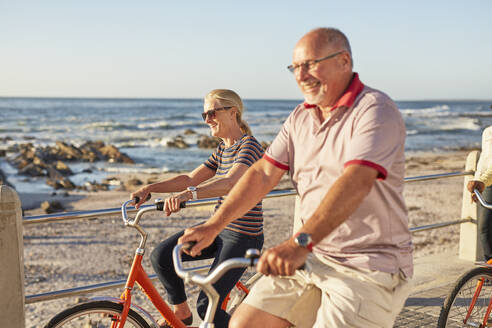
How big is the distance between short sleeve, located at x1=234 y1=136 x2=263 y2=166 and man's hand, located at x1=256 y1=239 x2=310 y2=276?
1438 millimetres

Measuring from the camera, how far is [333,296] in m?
2.25

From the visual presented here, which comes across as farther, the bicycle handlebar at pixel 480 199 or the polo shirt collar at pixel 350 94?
the bicycle handlebar at pixel 480 199

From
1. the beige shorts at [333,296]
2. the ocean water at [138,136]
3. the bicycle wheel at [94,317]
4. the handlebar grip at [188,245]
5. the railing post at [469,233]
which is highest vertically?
the handlebar grip at [188,245]

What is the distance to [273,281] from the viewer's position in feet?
8.07

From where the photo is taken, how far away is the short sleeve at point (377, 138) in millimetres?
2078

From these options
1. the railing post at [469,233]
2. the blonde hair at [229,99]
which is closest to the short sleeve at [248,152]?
the blonde hair at [229,99]

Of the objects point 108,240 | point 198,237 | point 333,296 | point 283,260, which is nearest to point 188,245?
point 198,237

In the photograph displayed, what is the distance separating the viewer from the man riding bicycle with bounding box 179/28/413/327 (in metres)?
2.08

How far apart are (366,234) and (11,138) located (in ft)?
135

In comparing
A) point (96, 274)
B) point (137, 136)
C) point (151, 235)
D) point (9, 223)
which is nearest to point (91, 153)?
point (137, 136)

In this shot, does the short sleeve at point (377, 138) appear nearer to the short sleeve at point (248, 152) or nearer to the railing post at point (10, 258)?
the short sleeve at point (248, 152)

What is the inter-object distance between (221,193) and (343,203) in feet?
4.27

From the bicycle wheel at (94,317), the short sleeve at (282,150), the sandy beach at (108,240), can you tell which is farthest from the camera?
the sandy beach at (108,240)

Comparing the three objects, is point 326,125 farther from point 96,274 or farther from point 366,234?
point 96,274
